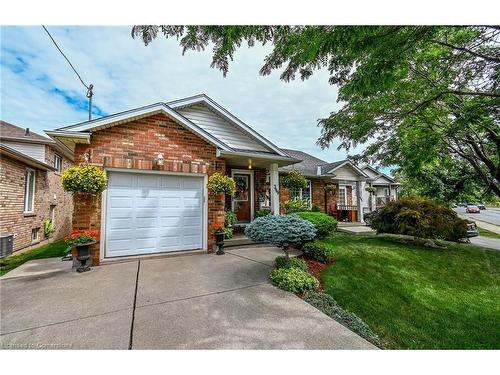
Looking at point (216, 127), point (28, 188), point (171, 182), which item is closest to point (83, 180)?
point (171, 182)

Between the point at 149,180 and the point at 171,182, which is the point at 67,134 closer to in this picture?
the point at 149,180

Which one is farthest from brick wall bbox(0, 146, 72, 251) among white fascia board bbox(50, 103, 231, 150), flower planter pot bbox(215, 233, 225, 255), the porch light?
flower planter pot bbox(215, 233, 225, 255)

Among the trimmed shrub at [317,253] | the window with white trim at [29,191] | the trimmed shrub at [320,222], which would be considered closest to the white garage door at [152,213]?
the trimmed shrub at [317,253]

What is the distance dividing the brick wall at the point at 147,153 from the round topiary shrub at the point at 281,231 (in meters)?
2.22

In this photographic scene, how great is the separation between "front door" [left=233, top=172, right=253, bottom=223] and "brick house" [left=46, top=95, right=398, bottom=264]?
245 centimetres

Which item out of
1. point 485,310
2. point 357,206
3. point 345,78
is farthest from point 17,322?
point 357,206

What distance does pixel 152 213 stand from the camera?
20.3 feet

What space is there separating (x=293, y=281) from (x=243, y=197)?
20.5 ft
